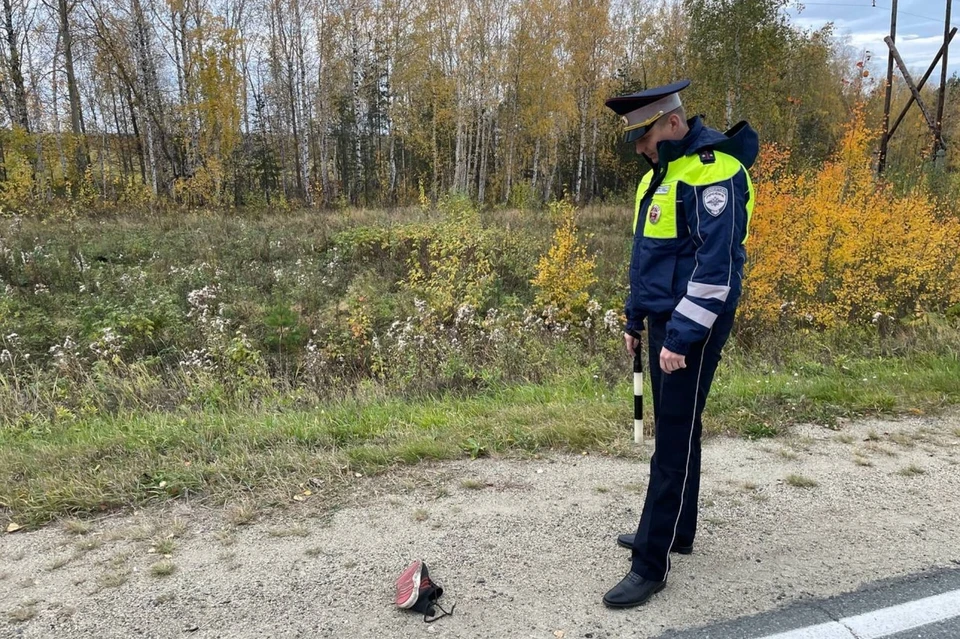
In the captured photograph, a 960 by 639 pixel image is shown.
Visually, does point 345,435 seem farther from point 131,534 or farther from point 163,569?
point 163,569

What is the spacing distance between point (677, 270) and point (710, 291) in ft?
0.69

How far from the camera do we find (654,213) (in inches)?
96.0

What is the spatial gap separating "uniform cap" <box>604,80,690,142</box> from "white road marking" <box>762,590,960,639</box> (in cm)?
208

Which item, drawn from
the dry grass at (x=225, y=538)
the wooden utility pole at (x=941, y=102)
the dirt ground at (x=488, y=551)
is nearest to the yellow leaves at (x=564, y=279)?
the dirt ground at (x=488, y=551)

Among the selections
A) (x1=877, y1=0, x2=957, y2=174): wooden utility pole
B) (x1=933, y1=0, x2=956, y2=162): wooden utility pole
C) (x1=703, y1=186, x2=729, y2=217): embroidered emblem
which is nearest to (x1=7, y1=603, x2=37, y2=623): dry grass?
(x1=703, y1=186, x2=729, y2=217): embroidered emblem

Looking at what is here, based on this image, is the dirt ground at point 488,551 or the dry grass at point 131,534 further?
the dry grass at point 131,534

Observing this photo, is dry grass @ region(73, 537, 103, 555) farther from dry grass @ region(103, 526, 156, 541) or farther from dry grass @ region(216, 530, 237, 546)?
dry grass @ region(216, 530, 237, 546)

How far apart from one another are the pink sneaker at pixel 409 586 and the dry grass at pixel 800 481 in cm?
233

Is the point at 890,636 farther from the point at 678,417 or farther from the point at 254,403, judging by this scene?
the point at 254,403

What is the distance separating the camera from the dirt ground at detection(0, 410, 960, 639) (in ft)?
8.00

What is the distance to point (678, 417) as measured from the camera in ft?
Result: 8.27

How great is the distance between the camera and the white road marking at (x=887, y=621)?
226 centimetres

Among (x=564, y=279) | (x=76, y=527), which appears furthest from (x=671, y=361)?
(x=564, y=279)

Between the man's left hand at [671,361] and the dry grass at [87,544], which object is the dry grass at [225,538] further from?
the man's left hand at [671,361]
